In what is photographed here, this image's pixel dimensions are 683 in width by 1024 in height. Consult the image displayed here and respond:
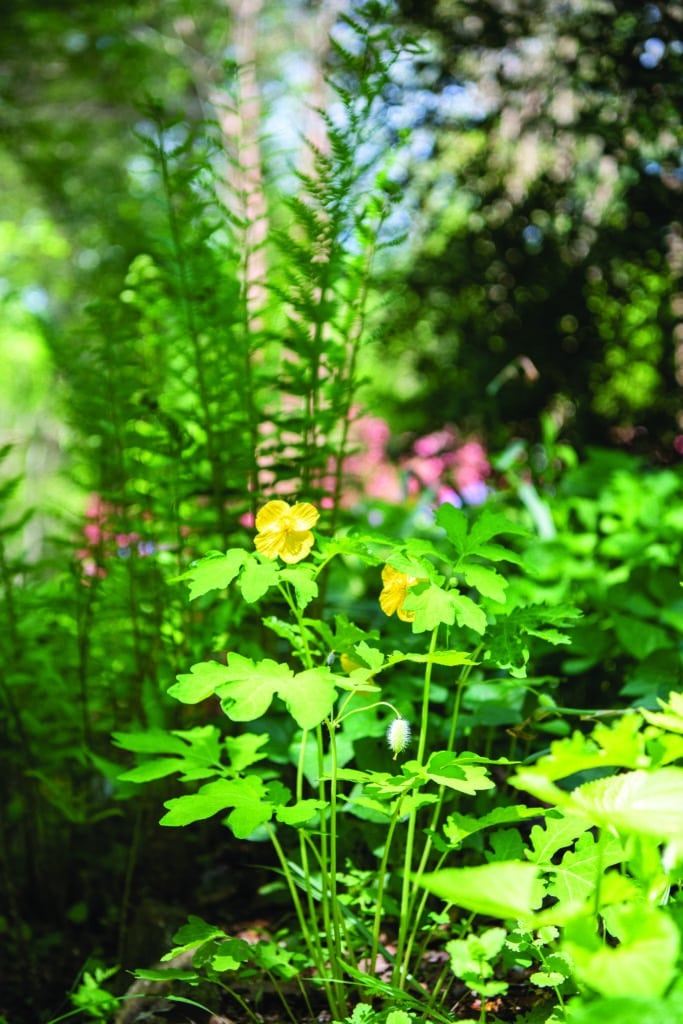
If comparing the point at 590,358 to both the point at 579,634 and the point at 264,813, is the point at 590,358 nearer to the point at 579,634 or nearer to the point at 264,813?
the point at 579,634

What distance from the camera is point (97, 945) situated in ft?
Result: 5.49

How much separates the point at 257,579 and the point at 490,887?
1.34ft

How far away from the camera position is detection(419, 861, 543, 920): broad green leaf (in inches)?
25.1

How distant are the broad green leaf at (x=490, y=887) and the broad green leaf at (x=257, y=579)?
35 cm

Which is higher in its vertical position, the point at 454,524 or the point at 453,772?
the point at 454,524

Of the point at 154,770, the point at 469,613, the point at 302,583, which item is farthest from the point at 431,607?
the point at 154,770

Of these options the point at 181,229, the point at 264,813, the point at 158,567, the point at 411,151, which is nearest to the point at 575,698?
the point at 158,567

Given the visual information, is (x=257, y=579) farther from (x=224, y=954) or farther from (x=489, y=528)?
(x=224, y=954)

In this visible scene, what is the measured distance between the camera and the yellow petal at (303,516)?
1014 mm

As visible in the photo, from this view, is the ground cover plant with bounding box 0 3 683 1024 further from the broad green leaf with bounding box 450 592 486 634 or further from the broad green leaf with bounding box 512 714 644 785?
the broad green leaf with bounding box 512 714 644 785

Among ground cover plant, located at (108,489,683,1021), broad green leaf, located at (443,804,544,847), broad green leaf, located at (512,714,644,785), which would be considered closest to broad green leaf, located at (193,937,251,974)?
ground cover plant, located at (108,489,683,1021)

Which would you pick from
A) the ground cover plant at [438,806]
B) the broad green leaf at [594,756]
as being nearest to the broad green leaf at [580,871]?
the ground cover plant at [438,806]

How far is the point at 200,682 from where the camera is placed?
92 cm

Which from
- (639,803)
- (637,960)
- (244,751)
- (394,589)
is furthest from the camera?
(244,751)
